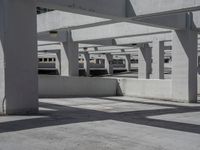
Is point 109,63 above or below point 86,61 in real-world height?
below

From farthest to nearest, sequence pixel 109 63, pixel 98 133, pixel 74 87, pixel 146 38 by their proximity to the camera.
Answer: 1. pixel 109 63
2. pixel 146 38
3. pixel 74 87
4. pixel 98 133

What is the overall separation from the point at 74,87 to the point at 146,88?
4277 millimetres

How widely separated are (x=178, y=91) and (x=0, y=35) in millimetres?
→ 10701

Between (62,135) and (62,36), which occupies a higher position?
(62,36)

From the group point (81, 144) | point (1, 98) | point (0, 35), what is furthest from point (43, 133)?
point (0, 35)

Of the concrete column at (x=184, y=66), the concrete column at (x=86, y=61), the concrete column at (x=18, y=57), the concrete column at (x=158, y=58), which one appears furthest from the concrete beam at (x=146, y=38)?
the concrete column at (x=86, y=61)

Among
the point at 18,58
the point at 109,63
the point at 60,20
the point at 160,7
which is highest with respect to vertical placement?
the point at 60,20

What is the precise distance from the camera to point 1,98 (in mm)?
11344

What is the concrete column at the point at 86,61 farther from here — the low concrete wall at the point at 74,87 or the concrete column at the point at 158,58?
the low concrete wall at the point at 74,87

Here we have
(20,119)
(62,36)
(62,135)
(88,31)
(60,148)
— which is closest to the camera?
(60,148)

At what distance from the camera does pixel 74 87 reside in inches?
832

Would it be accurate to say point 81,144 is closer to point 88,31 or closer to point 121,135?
point 121,135

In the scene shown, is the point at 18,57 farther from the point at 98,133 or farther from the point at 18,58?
the point at 98,133

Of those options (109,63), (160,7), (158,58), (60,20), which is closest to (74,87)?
(60,20)
